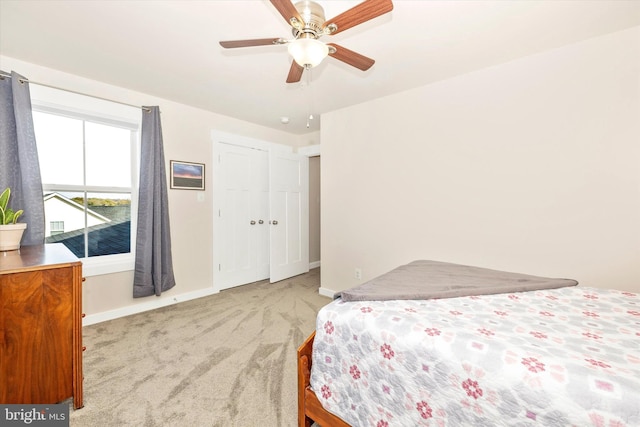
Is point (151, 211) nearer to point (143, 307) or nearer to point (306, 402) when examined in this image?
point (143, 307)

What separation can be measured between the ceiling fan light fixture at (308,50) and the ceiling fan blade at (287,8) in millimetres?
96

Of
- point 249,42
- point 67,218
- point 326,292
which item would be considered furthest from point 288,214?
point 249,42

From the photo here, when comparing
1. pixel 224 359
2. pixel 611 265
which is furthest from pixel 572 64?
pixel 224 359

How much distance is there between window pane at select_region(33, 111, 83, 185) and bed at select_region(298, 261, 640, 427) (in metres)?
2.88

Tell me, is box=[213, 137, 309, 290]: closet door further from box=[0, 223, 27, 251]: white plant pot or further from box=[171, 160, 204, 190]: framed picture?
box=[0, 223, 27, 251]: white plant pot

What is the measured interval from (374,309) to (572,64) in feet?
7.71

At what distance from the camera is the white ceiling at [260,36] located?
166cm

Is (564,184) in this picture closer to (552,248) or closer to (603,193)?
(603,193)

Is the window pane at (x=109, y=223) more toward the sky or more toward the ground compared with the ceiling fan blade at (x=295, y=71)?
more toward the ground

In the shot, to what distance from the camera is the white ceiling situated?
166 centimetres

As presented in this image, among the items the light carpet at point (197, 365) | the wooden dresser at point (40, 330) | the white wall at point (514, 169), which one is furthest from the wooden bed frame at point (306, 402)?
the white wall at point (514, 169)

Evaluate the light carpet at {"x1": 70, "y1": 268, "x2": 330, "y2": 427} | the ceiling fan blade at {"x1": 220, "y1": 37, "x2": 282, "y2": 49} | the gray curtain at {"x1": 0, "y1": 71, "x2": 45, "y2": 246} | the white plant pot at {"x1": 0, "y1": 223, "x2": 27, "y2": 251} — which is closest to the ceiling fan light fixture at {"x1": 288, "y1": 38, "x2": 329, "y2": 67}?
the ceiling fan blade at {"x1": 220, "y1": 37, "x2": 282, "y2": 49}

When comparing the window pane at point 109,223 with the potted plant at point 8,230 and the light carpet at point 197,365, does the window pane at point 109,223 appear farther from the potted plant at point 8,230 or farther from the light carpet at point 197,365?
the potted plant at point 8,230

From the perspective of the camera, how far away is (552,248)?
6.91ft
